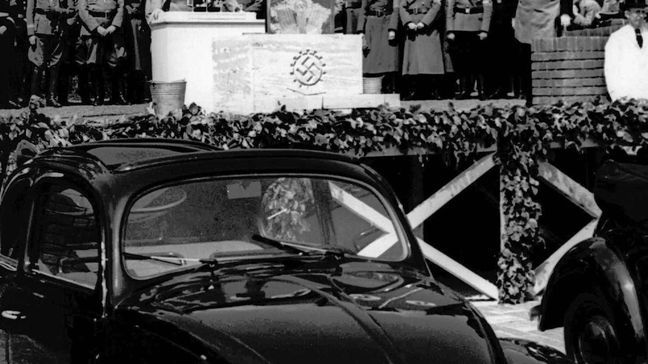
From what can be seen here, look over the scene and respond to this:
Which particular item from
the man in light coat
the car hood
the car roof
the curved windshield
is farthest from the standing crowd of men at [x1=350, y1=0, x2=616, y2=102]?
the car hood

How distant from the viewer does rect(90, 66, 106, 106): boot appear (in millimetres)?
16016

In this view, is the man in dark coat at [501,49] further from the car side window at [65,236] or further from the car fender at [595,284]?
the car side window at [65,236]

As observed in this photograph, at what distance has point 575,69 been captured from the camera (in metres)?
12.8

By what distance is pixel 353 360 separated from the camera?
3936mm

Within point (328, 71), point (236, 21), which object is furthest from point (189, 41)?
point (328, 71)

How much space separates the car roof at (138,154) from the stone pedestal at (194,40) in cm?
746

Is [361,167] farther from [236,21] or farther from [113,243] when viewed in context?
[236,21]

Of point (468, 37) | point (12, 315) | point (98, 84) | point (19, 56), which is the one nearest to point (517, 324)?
point (12, 315)

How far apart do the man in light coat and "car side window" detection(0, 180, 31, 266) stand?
26.5 ft

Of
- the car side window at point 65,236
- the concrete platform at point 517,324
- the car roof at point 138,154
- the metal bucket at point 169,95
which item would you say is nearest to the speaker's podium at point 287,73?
the metal bucket at point 169,95

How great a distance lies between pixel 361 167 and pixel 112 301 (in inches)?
52.7

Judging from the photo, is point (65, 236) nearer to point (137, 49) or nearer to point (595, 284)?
point (595, 284)

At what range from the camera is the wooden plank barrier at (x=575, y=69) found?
12758 mm

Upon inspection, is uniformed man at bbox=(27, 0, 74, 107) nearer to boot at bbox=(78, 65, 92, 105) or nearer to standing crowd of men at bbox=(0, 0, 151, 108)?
standing crowd of men at bbox=(0, 0, 151, 108)
